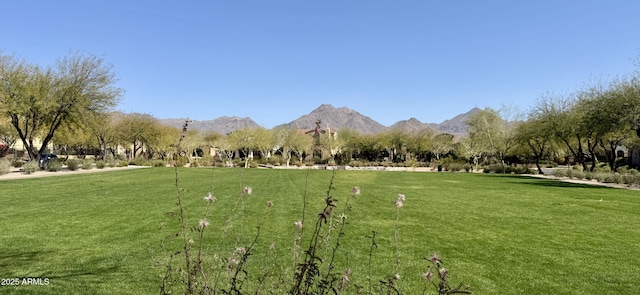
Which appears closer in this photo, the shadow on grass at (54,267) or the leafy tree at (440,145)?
the shadow on grass at (54,267)

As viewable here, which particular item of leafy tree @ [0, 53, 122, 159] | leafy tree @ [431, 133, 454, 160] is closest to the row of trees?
leafy tree @ [0, 53, 122, 159]

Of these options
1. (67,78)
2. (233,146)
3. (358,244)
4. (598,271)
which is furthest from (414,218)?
(233,146)

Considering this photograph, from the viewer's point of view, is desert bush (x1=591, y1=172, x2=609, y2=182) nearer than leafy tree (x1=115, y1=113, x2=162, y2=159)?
Yes

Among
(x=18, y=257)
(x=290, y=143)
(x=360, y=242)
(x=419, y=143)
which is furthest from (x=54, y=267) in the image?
(x=419, y=143)

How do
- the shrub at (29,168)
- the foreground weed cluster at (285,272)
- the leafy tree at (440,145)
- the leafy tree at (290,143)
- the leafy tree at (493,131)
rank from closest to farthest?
the foreground weed cluster at (285,272)
the shrub at (29,168)
the leafy tree at (493,131)
the leafy tree at (290,143)
the leafy tree at (440,145)

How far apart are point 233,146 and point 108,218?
6234 centimetres

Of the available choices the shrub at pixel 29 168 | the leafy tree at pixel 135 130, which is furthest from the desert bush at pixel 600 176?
the leafy tree at pixel 135 130

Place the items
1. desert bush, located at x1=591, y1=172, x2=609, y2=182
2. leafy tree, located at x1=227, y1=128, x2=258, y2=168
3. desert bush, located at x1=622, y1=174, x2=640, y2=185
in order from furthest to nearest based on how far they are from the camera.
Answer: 1. leafy tree, located at x1=227, y1=128, x2=258, y2=168
2. desert bush, located at x1=591, y1=172, x2=609, y2=182
3. desert bush, located at x1=622, y1=174, x2=640, y2=185

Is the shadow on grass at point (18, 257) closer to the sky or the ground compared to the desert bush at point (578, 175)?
closer to the ground

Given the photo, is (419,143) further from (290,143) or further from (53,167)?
(53,167)

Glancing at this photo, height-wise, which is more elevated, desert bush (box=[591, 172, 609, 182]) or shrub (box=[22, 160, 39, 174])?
shrub (box=[22, 160, 39, 174])

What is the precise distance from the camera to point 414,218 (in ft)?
36.3

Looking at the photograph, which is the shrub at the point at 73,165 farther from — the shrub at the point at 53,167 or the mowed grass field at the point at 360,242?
the mowed grass field at the point at 360,242

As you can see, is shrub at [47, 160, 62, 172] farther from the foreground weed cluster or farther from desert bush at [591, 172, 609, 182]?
desert bush at [591, 172, 609, 182]
